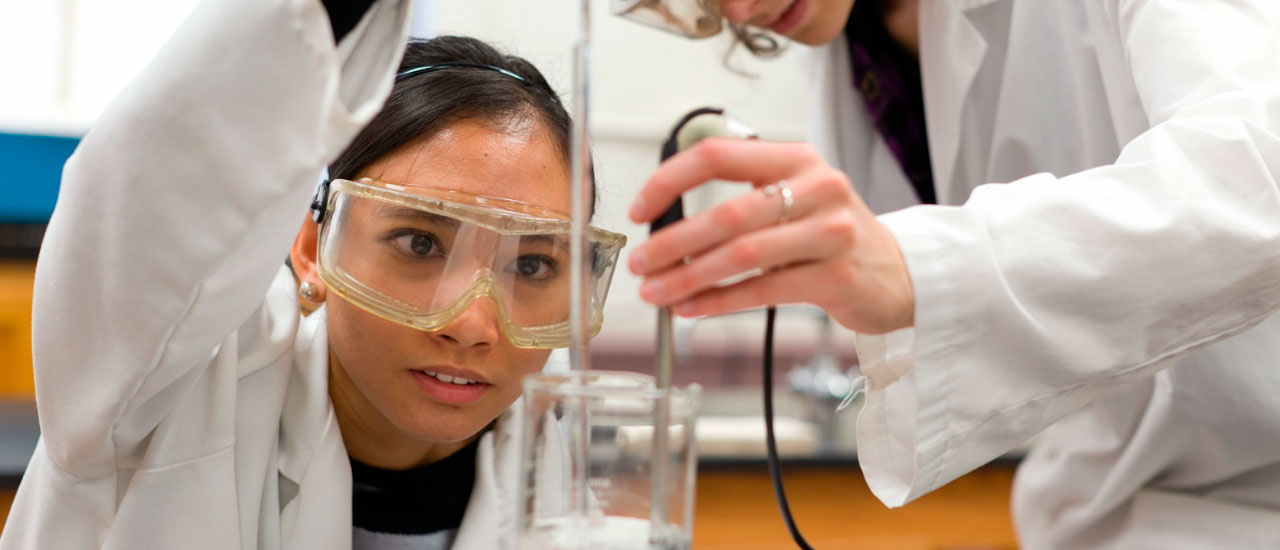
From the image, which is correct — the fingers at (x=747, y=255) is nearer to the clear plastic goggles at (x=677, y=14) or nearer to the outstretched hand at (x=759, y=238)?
the outstretched hand at (x=759, y=238)

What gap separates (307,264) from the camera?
1185 millimetres

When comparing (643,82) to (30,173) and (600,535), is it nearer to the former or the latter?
(30,173)

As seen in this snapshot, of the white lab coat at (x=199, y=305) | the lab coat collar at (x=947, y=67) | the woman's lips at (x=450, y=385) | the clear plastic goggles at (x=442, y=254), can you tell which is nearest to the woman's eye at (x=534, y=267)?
the clear plastic goggles at (x=442, y=254)

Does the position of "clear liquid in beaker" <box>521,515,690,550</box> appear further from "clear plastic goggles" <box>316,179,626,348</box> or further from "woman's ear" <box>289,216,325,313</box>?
"woman's ear" <box>289,216,325,313</box>

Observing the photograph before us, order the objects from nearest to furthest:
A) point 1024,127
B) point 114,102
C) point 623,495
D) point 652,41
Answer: point 623,495 → point 114,102 → point 1024,127 → point 652,41

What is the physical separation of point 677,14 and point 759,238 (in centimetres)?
52

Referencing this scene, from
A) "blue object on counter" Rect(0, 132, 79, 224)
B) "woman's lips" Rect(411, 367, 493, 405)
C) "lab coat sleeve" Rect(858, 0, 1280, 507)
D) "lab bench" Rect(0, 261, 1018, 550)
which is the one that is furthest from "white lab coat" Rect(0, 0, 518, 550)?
"blue object on counter" Rect(0, 132, 79, 224)

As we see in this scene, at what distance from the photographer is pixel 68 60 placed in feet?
10.2

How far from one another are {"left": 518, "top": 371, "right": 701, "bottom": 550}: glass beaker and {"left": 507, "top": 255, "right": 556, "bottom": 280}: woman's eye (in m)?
0.42

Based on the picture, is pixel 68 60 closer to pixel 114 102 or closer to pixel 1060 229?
pixel 114 102

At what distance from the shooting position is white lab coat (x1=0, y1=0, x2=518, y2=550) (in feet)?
2.22

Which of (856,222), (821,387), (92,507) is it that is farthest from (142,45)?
(856,222)

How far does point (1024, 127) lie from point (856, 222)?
775 millimetres

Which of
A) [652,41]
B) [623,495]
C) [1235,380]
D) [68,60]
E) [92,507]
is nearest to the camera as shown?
[623,495]
